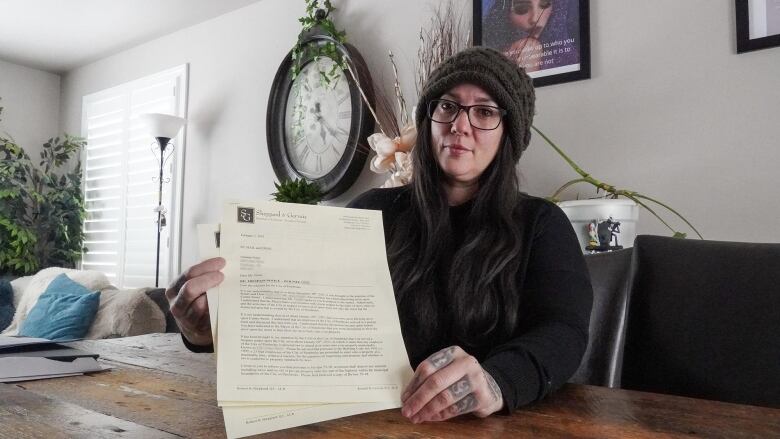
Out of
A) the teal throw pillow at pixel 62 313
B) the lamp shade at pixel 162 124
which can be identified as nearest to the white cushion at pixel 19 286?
the teal throw pillow at pixel 62 313

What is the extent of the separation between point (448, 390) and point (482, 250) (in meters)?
0.46

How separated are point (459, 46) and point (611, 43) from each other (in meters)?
0.63

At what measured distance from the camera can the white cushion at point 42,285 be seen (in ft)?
11.3

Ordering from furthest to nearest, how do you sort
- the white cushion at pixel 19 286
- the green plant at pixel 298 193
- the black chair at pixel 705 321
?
the white cushion at pixel 19 286, the green plant at pixel 298 193, the black chair at pixel 705 321

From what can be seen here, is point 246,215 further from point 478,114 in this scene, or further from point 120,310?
point 120,310

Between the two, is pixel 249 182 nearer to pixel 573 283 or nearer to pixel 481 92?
pixel 481 92

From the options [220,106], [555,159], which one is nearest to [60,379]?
[555,159]

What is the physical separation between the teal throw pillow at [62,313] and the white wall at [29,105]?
2.07 meters

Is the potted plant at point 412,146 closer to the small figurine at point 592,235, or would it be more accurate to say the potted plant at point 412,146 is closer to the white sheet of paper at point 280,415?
the small figurine at point 592,235

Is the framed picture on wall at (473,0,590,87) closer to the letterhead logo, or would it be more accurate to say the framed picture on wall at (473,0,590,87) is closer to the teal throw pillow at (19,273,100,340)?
the letterhead logo

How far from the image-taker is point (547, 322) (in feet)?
3.08

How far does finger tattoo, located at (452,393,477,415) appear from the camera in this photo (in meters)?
0.67

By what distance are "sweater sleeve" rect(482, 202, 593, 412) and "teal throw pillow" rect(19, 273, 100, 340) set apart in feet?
8.96

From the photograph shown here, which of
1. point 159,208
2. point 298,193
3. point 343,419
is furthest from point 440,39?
point 159,208
